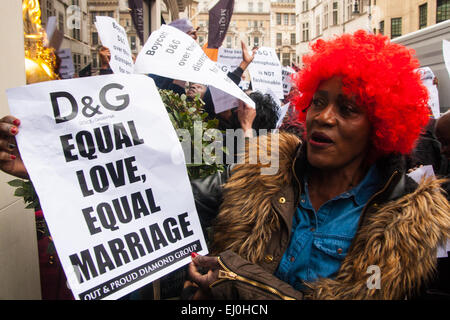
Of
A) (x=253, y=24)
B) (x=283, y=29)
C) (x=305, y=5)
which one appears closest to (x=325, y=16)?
(x=305, y=5)

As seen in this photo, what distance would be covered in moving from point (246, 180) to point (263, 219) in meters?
0.22

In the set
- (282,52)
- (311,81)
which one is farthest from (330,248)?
(282,52)

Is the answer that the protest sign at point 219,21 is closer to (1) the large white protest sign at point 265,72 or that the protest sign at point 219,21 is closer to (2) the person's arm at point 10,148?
(1) the large white protest sign at point 265,72

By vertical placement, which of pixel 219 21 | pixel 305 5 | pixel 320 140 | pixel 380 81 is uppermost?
pixel 305 5

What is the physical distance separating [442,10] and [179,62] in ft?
102

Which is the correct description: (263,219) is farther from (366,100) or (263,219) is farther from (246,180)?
(366,100)

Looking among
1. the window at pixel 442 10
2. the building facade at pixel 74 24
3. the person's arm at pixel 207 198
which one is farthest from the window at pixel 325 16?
the person's arm at pixel 207 198

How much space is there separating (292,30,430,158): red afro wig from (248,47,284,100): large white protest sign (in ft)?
9.18

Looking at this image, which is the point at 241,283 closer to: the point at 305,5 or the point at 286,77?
the point at 286,77

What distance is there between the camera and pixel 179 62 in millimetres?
2105

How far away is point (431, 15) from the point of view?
27.1m

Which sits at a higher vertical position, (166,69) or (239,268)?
(166,69)

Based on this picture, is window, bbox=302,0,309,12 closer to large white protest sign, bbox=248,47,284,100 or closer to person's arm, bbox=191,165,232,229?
large white protest sign, bbox=248,47,284,100

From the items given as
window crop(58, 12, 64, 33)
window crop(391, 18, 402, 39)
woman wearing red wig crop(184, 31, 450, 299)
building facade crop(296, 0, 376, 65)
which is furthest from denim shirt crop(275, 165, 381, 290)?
window crop(391, 18, 402, 39)
